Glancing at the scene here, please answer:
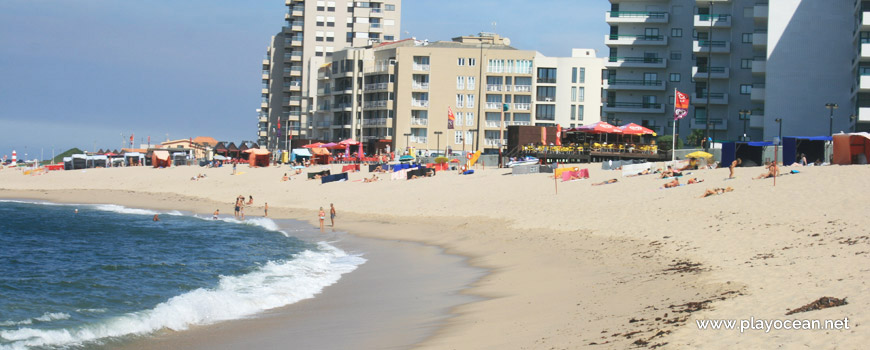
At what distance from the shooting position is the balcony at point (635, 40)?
75.6m

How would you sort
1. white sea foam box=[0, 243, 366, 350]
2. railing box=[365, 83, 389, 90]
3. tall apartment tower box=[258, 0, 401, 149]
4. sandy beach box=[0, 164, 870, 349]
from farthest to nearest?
tall apartment tower box=[258, 0, 401, 149] < railing box=[365, 83, 389, 90] < white sea foam box=[0, 243, 366, 350] < sandy beach box=[0, 164, 870, 349]

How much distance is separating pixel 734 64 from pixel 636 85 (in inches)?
340

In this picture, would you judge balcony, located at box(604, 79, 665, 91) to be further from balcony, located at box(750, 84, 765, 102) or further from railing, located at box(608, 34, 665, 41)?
balcony, located at box(750, 84, 765, 102)

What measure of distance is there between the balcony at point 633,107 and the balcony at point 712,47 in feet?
21.3

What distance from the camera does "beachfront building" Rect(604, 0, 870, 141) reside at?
61.1 metres

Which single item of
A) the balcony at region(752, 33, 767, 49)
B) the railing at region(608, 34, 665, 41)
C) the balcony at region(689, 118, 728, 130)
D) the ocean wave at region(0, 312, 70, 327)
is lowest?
the ocean wave at region(0, 312, 70, 327)

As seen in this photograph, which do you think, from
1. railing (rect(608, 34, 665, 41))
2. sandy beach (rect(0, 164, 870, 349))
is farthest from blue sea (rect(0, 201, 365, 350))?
railing (rect(608, 34, 665, 41))

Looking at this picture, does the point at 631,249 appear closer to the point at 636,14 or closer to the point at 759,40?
the point at 759,40

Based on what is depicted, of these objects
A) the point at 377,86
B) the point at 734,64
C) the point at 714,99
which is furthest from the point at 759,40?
the point at 377,86

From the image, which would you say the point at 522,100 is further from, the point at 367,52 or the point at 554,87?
the point at 367,52

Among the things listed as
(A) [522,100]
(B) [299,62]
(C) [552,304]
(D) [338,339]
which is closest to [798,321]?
(C) [552,304]

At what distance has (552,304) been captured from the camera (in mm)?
16953

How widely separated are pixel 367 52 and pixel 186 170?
29076 mm

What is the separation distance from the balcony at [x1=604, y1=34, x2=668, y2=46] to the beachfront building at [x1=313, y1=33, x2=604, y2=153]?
1477 centimetres
